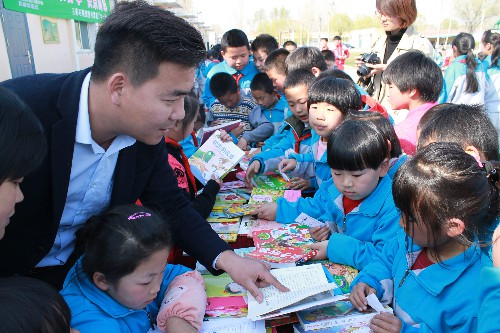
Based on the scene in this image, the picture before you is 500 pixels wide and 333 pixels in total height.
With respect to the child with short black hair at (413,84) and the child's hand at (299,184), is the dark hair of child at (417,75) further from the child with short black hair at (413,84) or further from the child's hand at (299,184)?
the child's hand at (299,184)

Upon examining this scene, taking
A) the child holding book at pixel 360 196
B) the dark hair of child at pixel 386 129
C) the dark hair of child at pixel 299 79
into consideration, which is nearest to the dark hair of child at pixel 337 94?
the dark hair of child at pixel 386 129

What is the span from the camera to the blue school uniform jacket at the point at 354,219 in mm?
1547

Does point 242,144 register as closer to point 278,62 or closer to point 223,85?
point 223,85

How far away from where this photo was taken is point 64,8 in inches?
228

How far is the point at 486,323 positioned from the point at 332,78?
5.83 ft

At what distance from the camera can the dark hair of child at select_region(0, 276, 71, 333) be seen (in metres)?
0.75

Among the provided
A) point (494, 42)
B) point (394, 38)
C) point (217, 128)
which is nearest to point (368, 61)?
point (394, 38)

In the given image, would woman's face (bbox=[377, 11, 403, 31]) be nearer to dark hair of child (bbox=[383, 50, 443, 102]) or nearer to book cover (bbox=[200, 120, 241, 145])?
dark hair of child (bbox=[383, 50, 443, 102])

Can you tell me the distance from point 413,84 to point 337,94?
0.55 metres

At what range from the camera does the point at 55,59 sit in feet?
23.6

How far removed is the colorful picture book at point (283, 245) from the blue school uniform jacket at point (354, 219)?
0.12m

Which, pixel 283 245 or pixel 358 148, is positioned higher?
pixel 358 148

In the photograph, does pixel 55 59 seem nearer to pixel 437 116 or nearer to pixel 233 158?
pixel 233 158

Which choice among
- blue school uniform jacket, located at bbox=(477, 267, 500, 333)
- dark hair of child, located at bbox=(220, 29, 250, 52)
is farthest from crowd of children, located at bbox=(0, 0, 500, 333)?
dark hair of child, located at bbox=(220, 29, 250, 52)
